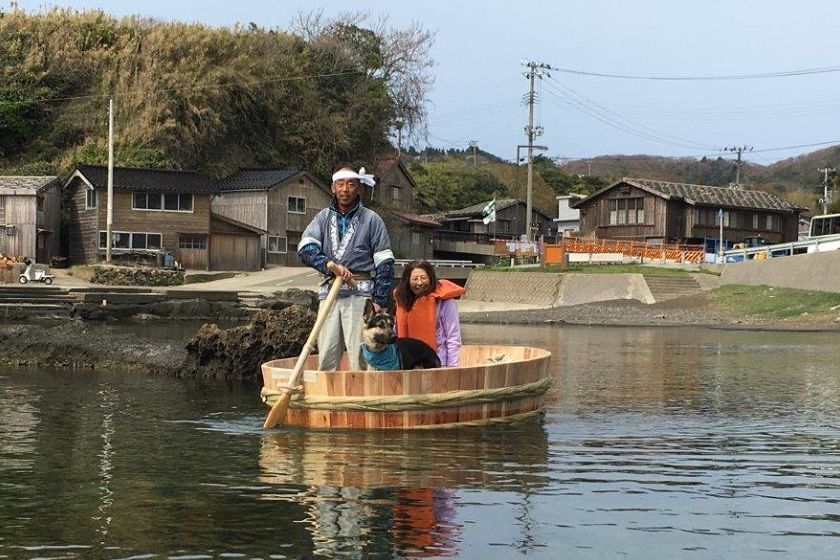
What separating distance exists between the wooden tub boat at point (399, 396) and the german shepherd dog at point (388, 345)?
0.38m

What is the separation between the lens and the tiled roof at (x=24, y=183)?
150ft

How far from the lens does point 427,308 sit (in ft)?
35.4

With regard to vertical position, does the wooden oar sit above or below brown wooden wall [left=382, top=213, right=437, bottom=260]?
below

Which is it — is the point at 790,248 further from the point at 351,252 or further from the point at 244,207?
the point at 351,252

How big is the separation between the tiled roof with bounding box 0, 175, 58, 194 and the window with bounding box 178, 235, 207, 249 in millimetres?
7031

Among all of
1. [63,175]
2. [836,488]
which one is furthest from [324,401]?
[63,175]

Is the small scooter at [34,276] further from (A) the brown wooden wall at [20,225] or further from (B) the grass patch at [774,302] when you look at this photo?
(B) the grass patch at [774,302]

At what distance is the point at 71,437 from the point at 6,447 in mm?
767

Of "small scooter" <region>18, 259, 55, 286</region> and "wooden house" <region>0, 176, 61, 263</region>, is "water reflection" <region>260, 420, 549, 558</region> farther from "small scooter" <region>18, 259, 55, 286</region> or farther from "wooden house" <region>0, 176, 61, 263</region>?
"wooden house" <region>0, 176, 61, 263</region>

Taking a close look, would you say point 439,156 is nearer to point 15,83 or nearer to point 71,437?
point 15,83

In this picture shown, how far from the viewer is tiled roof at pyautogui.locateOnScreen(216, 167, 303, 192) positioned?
55750mm

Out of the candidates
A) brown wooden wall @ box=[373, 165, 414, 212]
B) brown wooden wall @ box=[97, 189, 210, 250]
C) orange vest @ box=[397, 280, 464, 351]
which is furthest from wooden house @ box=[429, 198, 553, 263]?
orange vest @ box=[397, 280, 464, 351]

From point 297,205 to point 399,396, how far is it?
4818 centimetres

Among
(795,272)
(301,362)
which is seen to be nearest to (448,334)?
(301,362)
